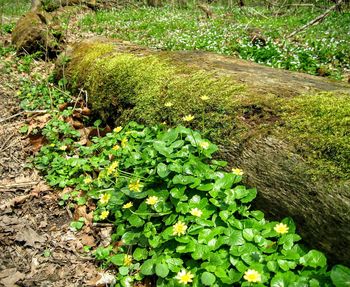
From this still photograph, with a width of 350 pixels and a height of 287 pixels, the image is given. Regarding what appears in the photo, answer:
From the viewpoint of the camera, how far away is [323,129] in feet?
7.31

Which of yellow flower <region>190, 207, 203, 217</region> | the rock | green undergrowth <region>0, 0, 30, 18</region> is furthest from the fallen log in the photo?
green undergrowth <region>0, 0, 30, 18</region>

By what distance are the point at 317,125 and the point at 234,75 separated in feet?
3.70

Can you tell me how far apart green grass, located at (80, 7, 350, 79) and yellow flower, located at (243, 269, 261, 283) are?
4.82 metres

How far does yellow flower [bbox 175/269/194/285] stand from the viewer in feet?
6.64

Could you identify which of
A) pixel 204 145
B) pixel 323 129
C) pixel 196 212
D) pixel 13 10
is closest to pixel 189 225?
pixel 196 212

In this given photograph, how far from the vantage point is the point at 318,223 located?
1998 mm

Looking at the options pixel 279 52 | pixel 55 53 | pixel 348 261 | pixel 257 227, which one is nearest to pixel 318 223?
pixel 348 261

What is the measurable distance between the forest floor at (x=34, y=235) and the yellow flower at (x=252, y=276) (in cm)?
104

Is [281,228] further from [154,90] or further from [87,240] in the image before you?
[154,90]

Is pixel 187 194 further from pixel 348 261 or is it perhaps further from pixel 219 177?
pixel 348 261

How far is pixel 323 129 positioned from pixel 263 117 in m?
0.47

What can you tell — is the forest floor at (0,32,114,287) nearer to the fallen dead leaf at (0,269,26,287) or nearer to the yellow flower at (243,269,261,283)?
the fallen dead leaf at (0,269,26,287)

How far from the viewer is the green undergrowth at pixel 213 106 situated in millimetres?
2168

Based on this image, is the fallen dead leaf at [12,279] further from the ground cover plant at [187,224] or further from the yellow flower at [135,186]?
the yellow flower at [135,186]
